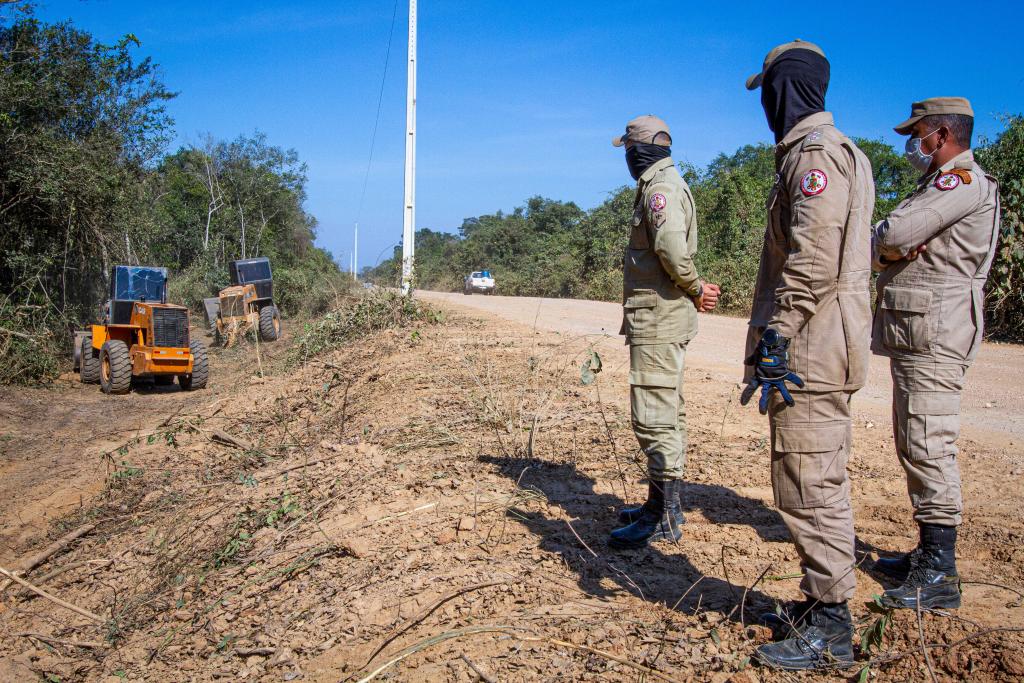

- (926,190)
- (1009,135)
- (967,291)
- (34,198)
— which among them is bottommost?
(967,291)

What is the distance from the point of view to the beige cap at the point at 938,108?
2834 millimetres

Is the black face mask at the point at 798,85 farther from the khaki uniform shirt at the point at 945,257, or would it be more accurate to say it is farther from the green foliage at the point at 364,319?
the green foliage at the point at 364,319

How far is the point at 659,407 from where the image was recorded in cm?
314

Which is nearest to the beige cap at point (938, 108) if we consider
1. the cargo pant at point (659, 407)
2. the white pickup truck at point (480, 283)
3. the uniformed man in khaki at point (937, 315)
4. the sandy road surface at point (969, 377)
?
the uniformed man in khaki at point (937, 315)

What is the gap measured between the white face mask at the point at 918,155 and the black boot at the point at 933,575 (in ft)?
4.70

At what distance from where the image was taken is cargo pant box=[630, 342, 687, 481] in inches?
123

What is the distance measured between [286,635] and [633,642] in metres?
1.43

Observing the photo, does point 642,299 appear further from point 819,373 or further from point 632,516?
point 819,373

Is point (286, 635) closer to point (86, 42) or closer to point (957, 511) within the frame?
point (957, 511)

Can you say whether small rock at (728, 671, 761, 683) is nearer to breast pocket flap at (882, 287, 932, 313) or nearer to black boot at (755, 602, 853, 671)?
black boot at (755, 602, 853, 671)

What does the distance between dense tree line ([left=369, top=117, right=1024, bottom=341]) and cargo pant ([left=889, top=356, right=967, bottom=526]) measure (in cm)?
864

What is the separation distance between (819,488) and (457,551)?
5.31 ft

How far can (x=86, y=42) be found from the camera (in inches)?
646

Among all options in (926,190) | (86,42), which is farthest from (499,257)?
(926,190)
